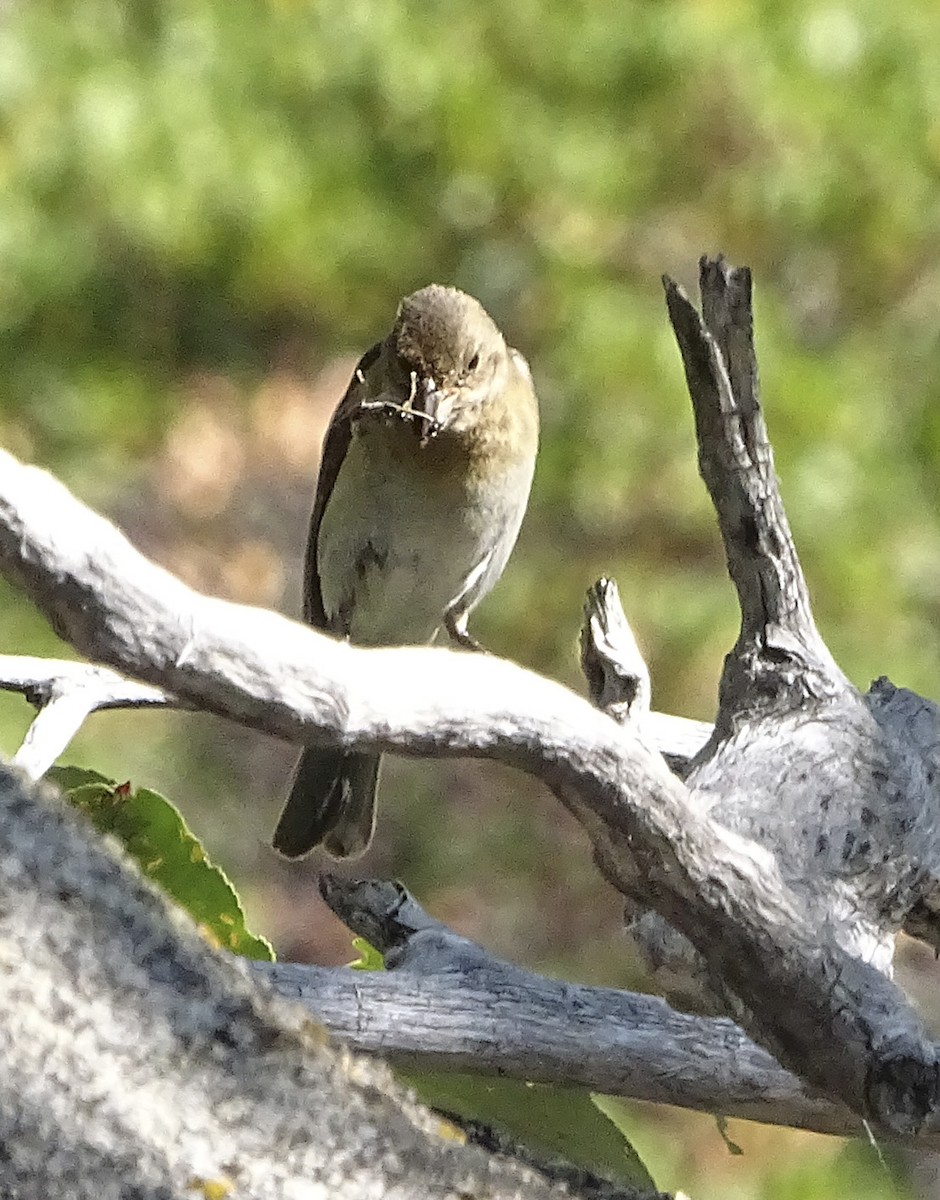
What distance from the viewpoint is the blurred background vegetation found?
4312 mm

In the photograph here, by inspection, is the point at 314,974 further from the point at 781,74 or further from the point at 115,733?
the point at 781,74

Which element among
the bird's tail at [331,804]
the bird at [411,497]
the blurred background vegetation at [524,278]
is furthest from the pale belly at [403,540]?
the blurred background vegetation at [524,278]

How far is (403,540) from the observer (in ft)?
9.17

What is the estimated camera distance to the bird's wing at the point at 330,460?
9.24 feet

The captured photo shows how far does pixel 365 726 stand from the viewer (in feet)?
2.98

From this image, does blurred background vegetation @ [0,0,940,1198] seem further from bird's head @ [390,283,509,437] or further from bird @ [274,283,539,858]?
bird's head @ [390,283,509,437]

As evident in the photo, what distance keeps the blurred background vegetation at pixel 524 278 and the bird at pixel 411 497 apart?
1325 millimetres

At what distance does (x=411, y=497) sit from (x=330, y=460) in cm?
25

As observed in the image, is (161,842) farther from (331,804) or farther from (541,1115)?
(331,804)

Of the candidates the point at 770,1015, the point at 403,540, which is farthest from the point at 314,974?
the point at 403,540

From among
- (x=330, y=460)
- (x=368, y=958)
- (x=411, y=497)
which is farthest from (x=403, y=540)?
(x=368, y=958)

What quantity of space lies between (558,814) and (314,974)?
129 inches

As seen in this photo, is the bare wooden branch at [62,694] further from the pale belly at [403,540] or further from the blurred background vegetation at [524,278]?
the blurred background vegetation at [524,278]

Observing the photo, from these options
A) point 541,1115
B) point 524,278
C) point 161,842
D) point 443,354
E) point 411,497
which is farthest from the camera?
point 524,278
